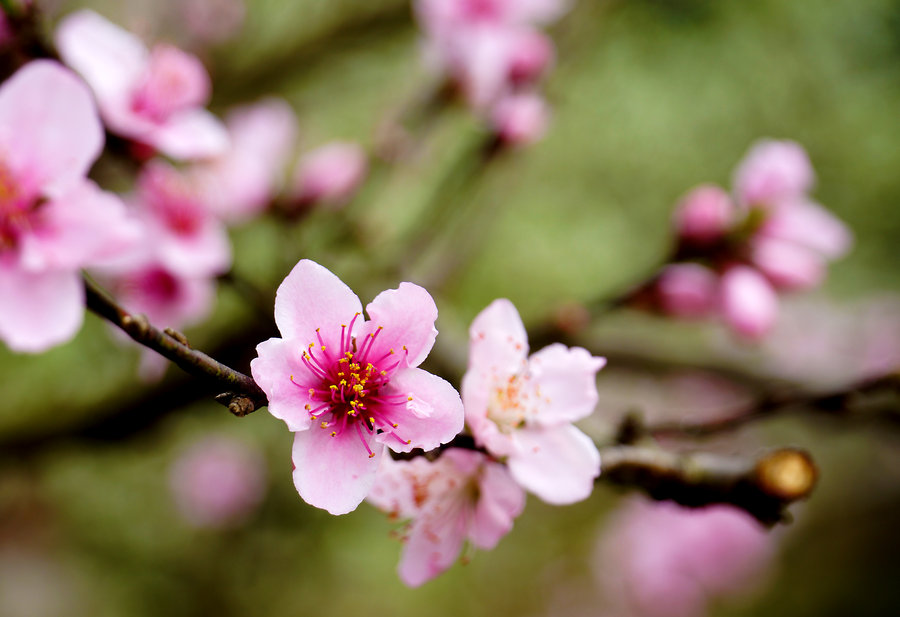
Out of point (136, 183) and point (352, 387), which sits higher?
point (136, 183)

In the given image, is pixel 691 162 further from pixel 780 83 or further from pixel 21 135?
pixel 21 135

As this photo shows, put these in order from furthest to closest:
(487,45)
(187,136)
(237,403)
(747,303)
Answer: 1. (487,45)
2. (747,303)
3. (187,136)
4. (237,403)

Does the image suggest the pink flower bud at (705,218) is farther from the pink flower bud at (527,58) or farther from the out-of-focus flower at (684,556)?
the out-of-focus flower at (684,556)

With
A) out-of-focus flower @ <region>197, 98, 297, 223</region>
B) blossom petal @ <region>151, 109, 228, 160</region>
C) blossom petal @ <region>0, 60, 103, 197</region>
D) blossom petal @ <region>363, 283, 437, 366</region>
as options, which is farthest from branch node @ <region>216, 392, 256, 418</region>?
out-of-focus flower @ <region>197, 98, 297, 223</region>

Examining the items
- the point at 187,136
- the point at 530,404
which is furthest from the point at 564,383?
the point at 187,136

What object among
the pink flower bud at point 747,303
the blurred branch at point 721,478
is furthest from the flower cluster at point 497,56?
the blurred branch at point 721,478

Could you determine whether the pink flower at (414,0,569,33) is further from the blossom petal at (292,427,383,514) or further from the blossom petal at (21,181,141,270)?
the blossom petal at (292,427,383,514)

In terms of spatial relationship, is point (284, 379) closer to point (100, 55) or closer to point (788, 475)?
point (788, 475)
